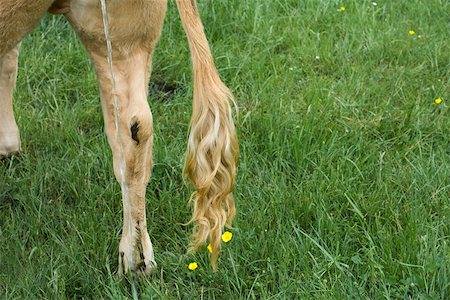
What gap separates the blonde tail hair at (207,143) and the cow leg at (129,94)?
0.15 meters

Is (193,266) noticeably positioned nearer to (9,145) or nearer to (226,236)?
(226,236)

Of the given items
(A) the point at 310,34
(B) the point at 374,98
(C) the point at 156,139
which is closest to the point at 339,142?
(B) the point at 374,98

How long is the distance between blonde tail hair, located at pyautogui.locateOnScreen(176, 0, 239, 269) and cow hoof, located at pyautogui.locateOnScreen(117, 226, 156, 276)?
0.72 ft

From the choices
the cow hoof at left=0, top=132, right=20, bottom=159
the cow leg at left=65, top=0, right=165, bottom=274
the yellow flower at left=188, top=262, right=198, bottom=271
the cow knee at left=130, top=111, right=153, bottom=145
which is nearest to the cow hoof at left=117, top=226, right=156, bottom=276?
the cow leg at left=65, top=0, right=165, bottom=274

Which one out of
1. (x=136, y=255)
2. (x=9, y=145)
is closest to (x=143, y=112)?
(x=136, y=255)

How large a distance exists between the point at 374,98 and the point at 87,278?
6.08ft

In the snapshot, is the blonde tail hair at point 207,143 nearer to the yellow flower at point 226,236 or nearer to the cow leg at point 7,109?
the yellow flower at point 226,236

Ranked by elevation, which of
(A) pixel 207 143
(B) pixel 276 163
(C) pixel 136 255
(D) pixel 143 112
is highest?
(D) pixel 143 112

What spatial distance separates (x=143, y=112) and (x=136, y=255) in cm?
53

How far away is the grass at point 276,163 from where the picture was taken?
291 centimetres

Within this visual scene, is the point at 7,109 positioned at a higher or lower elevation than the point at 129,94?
lower

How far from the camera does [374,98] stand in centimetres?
414

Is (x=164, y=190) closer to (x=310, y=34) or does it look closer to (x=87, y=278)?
(x=87, y=278)

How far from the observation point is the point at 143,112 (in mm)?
2846
